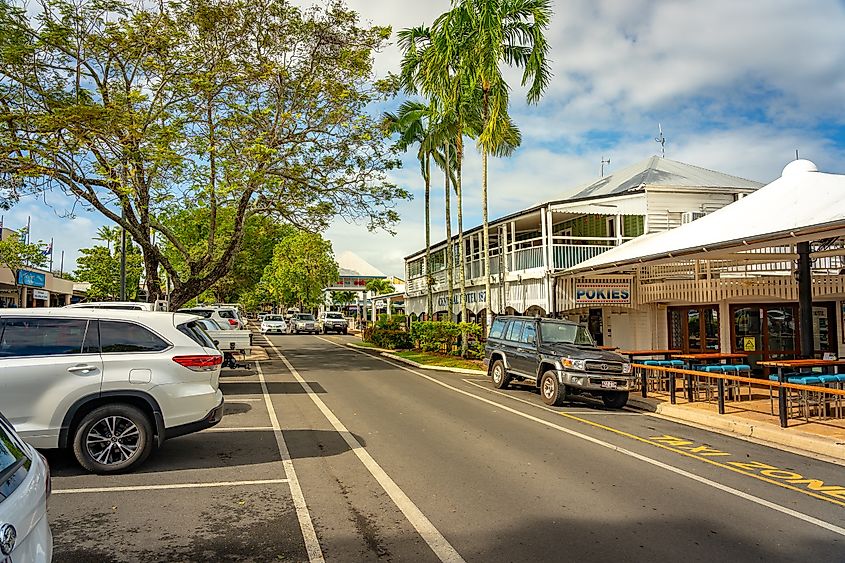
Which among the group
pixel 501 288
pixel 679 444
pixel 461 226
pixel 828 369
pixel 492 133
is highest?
pixel 492 133

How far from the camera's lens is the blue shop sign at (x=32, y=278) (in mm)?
36481

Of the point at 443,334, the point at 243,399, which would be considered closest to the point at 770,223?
the point at 243,399

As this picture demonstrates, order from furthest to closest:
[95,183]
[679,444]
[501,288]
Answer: [501,288]
[95,183]
[679,444]

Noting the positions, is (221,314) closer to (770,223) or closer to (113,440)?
(113,440)

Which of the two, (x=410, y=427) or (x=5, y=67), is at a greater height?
(x=5, y=67)

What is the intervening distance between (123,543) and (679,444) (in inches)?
316

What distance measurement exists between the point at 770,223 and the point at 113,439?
1235 cm

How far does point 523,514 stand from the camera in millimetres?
6156

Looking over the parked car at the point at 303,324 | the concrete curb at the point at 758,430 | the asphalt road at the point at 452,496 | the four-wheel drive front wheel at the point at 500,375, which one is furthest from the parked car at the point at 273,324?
the concrete curb at the point at 758,430

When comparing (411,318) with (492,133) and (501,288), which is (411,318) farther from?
(492,133)

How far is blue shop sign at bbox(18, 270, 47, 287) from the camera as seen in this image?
36.5m

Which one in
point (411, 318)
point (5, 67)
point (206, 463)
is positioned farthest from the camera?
point (411, 318)

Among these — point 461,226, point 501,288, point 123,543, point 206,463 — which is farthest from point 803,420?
point 461,226

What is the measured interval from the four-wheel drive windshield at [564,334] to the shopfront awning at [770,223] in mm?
2364
